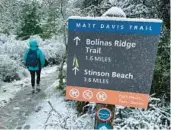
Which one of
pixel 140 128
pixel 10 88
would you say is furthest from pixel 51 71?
pixel 140 128

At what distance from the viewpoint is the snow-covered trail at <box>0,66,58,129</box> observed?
669 cm

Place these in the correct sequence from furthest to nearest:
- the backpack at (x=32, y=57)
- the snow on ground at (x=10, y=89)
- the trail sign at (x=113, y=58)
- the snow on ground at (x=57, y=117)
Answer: the backpack at (x=32, y=57) < the snow on ground at (x=10, y=89) < the snow on ground at (x=57, y=117) < the trail sign at (x=113, y=58)

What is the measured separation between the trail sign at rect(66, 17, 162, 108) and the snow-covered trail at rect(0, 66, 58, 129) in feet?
11.5

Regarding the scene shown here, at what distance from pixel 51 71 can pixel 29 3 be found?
7603 mm

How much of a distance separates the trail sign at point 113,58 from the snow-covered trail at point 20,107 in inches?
139

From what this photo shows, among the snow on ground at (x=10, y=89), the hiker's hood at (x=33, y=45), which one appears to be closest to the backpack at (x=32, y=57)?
the hiker's hood at (x=33, y=45)

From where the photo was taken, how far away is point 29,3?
18766 millimetres

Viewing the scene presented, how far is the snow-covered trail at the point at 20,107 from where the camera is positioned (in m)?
6.69

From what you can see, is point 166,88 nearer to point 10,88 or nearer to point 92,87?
point 92,87

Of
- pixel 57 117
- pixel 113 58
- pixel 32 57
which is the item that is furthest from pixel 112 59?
pixel 32 57

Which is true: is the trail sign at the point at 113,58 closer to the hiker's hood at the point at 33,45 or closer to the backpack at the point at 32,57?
the hiker's hood at the point at 33,45

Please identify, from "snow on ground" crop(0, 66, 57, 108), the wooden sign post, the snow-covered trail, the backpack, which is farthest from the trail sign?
the backpack

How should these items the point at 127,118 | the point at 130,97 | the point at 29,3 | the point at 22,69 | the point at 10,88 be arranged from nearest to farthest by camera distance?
the point at 130,97
the point at 127,118
the point at 10,88
the point at 22,69
the point at 29,3

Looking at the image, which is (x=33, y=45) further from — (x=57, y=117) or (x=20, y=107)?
(x=57, y=117)
